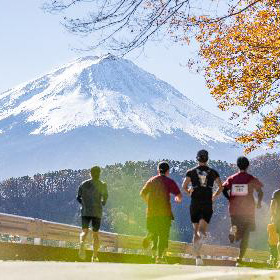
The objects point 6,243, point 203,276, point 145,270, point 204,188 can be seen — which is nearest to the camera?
point 203,276

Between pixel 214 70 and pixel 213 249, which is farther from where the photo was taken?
pixel 213 249

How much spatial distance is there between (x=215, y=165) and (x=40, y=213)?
1207 inches

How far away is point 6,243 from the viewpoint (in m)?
14.4

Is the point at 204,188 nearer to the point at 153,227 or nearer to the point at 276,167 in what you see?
the point at 153,227

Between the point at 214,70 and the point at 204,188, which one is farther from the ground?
the point at 214,70

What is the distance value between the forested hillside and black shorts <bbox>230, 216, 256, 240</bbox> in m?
96.2

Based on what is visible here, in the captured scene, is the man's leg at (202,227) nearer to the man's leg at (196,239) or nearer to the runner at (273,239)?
the man's leg at (196,239)

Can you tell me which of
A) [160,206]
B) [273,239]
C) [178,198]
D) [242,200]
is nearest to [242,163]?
[242,200]

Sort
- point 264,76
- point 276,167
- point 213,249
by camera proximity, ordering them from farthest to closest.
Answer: point 276,167
point 213,249
point 264,76

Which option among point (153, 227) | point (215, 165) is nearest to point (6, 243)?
point (153, 227)

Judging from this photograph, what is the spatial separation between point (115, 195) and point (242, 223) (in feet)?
367

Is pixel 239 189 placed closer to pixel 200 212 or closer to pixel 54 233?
pixel 200 212

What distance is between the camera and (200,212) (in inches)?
461

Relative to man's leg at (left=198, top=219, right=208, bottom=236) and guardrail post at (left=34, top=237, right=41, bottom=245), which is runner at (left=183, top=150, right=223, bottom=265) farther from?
guardrail post at (left=34, top=237, right=41, bottom=245)
